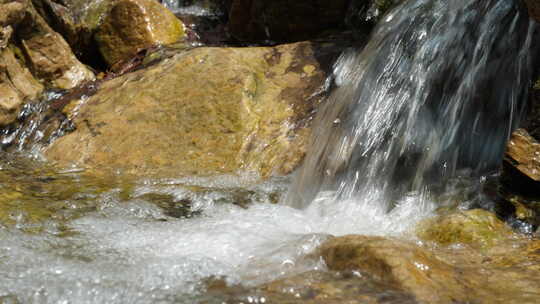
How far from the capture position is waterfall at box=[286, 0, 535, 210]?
441 cm

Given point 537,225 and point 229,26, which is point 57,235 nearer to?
point 537,225

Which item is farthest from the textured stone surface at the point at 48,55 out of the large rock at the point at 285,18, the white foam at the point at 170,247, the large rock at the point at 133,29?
the white foam at the point at 170,247

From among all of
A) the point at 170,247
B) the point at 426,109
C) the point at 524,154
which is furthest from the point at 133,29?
the point at 524,154

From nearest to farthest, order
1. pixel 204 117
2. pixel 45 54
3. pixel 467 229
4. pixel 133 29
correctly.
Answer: pixel 467 229
pixel 204 117
pixel 45 54
pixel 133 29

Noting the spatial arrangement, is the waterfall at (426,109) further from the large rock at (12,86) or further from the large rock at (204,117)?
the large rock at (12,86)

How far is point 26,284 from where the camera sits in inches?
118

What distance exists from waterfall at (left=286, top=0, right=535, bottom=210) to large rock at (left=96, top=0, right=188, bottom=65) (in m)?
3.89

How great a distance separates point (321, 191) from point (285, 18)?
12.0 feet

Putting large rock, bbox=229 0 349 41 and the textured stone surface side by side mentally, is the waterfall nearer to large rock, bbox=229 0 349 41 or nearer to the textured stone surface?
large rock, bbox=229 0 349 41

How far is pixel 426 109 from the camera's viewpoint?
4.82 meters

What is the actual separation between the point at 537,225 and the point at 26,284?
3096 mm

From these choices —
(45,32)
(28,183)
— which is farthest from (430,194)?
(45,32)

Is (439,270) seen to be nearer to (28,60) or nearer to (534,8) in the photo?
(534,8)

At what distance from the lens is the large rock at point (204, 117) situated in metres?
5.72
